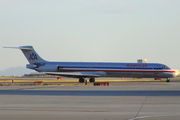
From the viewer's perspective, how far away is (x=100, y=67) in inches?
2136

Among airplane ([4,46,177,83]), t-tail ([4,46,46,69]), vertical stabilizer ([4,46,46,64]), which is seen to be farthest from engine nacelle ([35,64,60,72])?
vertical stabilizer ([4,46,46,64])

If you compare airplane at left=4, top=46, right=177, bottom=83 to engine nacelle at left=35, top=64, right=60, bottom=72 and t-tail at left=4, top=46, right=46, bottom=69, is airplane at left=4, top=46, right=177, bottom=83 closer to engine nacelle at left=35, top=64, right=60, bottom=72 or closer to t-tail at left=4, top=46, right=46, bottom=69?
engine nacelle at left=35, top=64, right=60, bottom=72

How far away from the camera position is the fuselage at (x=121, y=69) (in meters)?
53.6

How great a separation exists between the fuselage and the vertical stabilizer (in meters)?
4.95

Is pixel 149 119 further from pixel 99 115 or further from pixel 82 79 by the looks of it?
pixel 82 79

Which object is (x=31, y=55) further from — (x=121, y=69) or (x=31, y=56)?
(x=121, y=69)

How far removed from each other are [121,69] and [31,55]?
1802cm

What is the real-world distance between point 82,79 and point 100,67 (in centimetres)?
397

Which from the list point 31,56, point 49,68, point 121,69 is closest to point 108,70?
point 121,69

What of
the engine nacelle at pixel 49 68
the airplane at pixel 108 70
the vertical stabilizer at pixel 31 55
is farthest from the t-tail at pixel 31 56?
the airplane at pixel 108 70

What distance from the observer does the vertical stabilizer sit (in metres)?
58.4

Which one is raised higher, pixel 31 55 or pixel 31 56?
pixel 31 55

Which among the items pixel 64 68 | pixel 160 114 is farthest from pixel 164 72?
pixel 160 114

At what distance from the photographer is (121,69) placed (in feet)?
177
